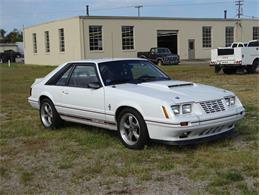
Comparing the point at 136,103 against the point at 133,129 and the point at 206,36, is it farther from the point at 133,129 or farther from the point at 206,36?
the point at 206,36

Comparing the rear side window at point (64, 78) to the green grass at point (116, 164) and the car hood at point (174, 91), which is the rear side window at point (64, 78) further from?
the car hood at point (174, 91)

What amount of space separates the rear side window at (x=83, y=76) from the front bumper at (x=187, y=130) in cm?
174

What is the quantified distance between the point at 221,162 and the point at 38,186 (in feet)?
7.90

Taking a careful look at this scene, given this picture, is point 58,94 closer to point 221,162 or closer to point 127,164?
point 127,164

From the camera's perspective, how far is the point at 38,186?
5562 millimetres

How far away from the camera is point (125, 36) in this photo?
49812 millimetres

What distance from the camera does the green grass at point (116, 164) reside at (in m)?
5.40

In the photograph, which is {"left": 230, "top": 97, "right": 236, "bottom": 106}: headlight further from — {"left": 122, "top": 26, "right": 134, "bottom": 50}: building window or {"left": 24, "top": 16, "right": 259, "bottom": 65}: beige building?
{"left": 122, "top": 26, "right": 134, "bottom": 50}: building window

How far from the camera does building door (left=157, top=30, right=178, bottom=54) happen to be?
176 ft

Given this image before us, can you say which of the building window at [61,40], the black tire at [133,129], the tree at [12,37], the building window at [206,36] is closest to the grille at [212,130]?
the black tire at [133,129]

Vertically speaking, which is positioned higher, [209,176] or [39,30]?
[39,30]

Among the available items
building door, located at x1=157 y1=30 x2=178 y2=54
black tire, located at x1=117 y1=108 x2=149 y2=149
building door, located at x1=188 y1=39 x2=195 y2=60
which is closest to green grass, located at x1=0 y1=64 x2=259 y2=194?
black tire, located at x1=117 y1=108 x2=149 y2=149

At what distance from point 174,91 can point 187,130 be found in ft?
2.68

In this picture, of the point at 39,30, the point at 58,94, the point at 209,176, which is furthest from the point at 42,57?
the point at 209,176
